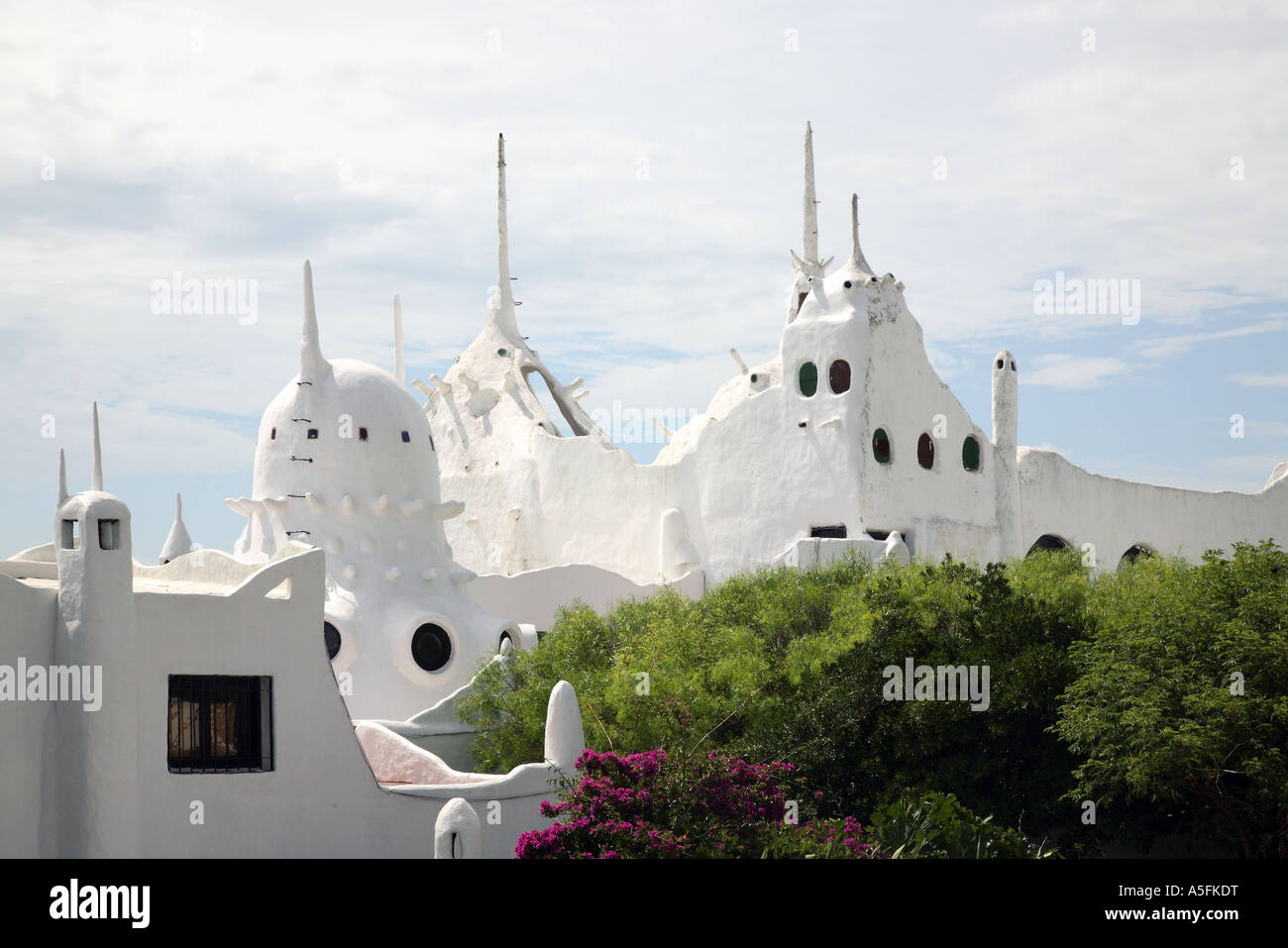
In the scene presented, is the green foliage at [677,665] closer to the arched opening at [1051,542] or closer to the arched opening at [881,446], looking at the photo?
the arched opening at [881,446]

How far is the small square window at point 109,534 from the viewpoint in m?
16.2

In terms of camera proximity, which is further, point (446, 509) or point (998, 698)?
point (446, 509)

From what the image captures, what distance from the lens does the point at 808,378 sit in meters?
31.9

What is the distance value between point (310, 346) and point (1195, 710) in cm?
1475

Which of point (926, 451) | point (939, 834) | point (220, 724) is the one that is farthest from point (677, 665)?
point (926, 451)

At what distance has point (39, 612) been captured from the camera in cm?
1593

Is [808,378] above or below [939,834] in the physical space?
above

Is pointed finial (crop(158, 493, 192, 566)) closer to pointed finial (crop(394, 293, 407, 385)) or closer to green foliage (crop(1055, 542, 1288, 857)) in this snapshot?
pointed finial (crop(394, 293, 407, 385))

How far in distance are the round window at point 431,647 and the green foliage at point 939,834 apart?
30.1 ft

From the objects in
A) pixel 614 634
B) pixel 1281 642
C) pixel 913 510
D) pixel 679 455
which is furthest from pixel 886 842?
pixel 679 455

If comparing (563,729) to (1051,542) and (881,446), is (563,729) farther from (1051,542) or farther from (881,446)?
(1051,542)

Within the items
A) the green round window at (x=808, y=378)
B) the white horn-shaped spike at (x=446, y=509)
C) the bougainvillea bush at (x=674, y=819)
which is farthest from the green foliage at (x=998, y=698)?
the green round window at (x=808, y=378)

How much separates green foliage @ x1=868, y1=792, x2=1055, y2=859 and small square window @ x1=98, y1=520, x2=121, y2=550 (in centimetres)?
862
